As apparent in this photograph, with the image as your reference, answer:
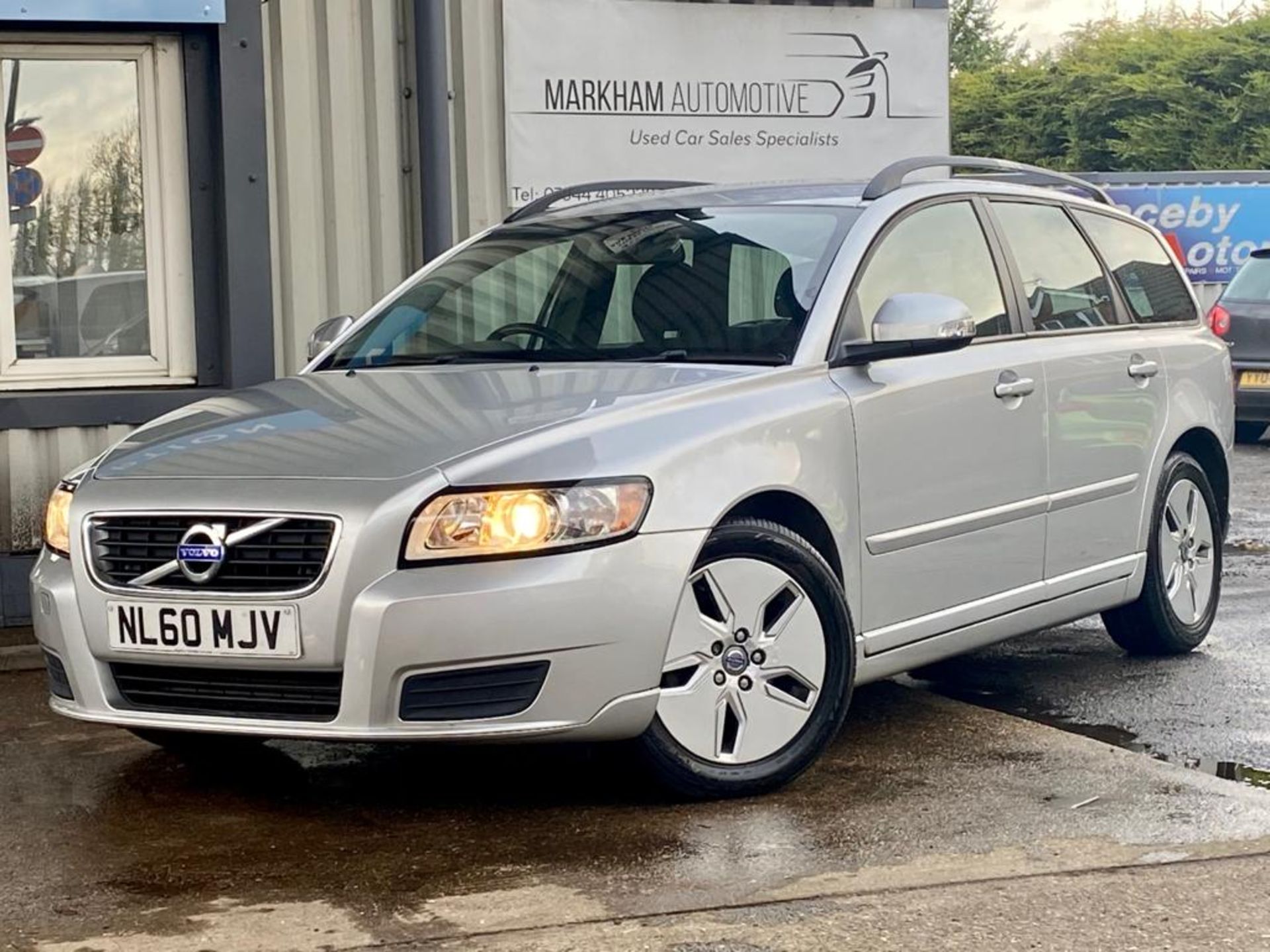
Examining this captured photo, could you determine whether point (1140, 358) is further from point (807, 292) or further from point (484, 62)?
point (484, 62)

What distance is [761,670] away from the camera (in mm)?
5145

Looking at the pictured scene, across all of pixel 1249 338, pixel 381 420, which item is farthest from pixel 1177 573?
pixel 1249 338

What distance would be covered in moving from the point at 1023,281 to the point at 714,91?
391 cm

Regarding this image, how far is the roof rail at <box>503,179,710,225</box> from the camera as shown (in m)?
6.88

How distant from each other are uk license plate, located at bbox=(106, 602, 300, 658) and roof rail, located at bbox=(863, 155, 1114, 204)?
228cm

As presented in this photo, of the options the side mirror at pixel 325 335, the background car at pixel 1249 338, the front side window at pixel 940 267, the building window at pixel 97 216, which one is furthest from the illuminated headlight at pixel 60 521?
the background car at pixel 1249 338

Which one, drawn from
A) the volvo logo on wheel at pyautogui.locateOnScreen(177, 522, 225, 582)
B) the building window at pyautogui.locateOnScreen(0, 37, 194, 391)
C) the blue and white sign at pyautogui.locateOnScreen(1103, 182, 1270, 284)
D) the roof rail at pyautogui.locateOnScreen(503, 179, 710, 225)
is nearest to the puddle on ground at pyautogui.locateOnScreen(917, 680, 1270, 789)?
the roof rail at pyautogui.locateOnScreen(503, 179, 710, 225)

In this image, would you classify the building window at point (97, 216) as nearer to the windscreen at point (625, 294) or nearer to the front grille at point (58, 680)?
the windscreen at point (625, 294)

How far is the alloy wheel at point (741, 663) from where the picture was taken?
496cm

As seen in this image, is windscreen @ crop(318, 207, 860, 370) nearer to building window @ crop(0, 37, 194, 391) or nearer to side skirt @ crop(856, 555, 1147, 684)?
side skirt @ crop(856, 555, 1147, 684)

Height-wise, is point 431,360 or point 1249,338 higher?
point 431,360

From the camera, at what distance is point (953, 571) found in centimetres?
584

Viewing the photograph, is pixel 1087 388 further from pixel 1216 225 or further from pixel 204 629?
pixel 1216 225

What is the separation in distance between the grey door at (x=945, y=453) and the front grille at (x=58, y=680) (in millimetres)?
2030
